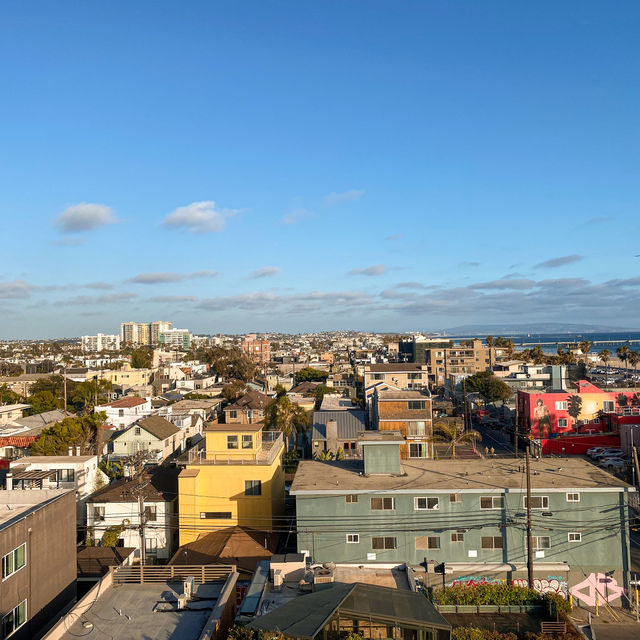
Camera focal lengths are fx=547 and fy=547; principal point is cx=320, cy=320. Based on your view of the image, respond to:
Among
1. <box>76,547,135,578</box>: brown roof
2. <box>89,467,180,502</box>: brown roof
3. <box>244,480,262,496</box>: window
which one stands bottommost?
<box>76,547,135,578</box>: brown roof

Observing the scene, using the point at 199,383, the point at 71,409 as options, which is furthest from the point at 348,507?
the point at 199,383

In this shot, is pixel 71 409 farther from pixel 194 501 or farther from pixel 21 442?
pixel 194 501

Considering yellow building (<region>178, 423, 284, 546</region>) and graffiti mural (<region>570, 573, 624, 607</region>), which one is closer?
graffiti mural (<region>570, 573, 624, 607</region>)

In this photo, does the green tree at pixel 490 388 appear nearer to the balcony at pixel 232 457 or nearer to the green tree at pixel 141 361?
the balcony at pixel 232 457

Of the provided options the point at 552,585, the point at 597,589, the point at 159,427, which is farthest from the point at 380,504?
the point at 159,427

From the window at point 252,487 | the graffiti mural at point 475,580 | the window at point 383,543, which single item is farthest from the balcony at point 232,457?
the graffiti mural at point 475,580

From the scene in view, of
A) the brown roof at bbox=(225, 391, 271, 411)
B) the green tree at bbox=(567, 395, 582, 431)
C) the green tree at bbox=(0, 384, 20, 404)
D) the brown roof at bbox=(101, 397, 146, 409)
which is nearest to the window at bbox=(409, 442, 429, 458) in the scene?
the green tree at bbox=(567, 395, 582, 431)

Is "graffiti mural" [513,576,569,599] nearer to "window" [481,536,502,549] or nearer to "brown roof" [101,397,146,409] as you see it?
"window" [481,536,502,549]

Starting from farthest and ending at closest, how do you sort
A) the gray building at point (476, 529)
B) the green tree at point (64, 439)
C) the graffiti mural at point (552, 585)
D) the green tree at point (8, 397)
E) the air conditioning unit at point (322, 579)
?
the green tree at point (8, 397) < the green tree at point (64, 439) < the gray building at point (476, 529) < the graffiti mural at point (552, 585) < the air conditioning unit at point (322, 579)
